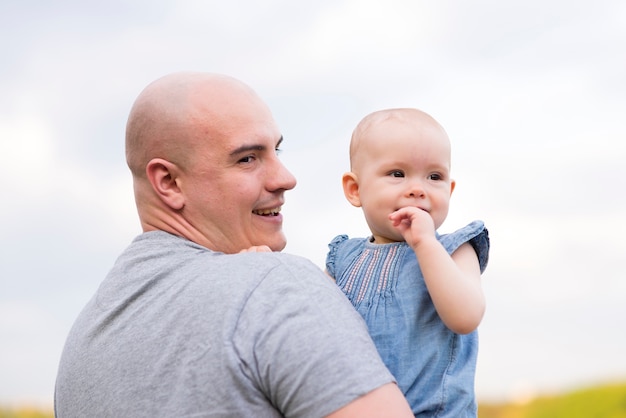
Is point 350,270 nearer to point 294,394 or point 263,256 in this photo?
point 263,256

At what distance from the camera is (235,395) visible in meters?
2.40

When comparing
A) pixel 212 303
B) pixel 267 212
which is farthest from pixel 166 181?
pixel 212 303

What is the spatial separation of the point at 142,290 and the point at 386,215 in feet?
2.89

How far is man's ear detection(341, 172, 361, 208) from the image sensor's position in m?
3.12

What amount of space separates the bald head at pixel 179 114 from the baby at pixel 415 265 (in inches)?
20.0

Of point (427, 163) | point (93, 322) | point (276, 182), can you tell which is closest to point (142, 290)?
point (93, 322)

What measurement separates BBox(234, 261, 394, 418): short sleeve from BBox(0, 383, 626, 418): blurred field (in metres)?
6.58

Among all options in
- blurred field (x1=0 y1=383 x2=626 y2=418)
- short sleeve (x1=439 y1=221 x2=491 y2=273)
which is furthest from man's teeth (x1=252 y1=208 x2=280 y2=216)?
blurred field (x1=0 y1=383 x2=626 y2=418)

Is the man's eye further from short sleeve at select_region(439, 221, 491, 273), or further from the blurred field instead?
the blurred field

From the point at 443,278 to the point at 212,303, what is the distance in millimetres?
751

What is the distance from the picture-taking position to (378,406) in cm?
234

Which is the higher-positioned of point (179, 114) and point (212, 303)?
point (179, 114)

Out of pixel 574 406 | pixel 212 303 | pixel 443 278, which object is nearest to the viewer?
pixel 212 303

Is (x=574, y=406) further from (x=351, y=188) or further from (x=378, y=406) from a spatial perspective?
(x=378, y=406)
